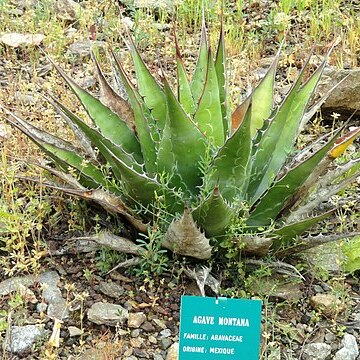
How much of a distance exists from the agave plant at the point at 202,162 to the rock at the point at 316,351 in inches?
17.7

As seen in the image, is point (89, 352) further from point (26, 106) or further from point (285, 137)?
point (26, 106)

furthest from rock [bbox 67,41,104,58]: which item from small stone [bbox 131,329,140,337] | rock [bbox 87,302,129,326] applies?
small stone [bbox 131,329,140,337]

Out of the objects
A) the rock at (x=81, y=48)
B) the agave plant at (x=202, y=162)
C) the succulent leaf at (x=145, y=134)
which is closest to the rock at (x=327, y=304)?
the agave plant at (x=202, y=162)

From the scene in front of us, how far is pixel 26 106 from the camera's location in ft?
15.4

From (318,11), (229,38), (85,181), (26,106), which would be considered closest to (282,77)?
(229,38)

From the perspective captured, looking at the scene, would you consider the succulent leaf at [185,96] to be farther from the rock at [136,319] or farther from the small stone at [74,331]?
the small stone at [74,331]

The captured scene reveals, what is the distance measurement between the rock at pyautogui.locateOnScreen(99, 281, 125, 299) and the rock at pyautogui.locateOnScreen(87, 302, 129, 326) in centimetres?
8

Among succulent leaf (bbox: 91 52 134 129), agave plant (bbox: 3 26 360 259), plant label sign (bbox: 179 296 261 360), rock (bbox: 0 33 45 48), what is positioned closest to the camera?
plant label sign (bbox: 179 296 261 360)

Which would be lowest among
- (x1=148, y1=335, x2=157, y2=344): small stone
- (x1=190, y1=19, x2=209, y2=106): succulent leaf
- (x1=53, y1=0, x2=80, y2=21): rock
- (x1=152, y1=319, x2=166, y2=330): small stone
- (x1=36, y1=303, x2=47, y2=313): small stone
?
(x1=148, y1=335, x2=157, y2=344): small stone

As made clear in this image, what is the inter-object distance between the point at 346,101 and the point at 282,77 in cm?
60

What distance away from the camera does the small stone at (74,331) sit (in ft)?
10.5

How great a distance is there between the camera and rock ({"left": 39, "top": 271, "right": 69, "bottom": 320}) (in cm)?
333

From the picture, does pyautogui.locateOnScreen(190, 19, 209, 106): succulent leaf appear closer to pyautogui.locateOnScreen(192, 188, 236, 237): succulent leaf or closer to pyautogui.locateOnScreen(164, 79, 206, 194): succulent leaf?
pyautogui.locateOnScreen(164, 79, 206, 194): succulent leaf

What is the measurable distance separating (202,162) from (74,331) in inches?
35.2
